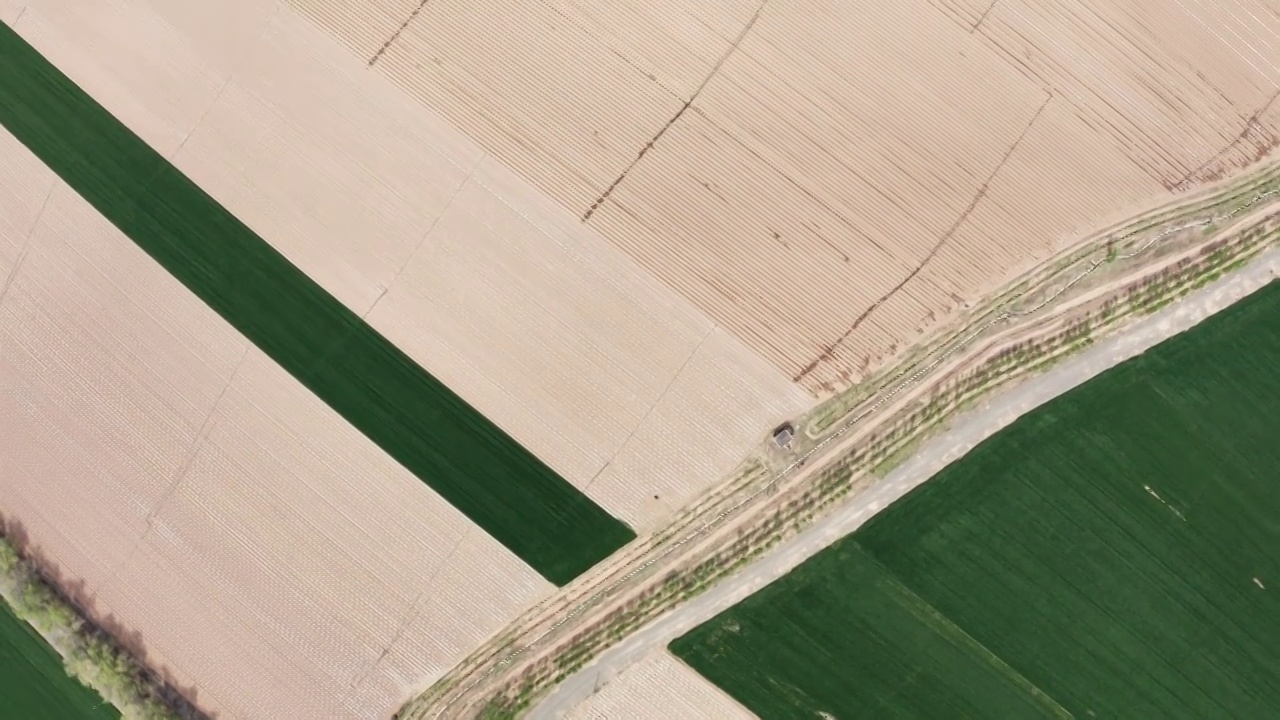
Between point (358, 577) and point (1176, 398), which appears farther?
point (358, 577)

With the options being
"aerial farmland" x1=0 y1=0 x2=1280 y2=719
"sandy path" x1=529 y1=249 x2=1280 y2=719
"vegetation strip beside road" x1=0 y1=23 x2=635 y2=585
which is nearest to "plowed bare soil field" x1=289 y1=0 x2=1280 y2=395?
"aerial farmland" x1=0 y1=0 x2=1280 y2=719

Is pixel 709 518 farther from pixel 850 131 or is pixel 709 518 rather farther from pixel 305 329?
pixel 305 329

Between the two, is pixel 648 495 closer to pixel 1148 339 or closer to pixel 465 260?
pixel 465 260

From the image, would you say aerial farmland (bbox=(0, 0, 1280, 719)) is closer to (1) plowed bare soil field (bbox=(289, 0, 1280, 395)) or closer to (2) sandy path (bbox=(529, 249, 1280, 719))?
(1) plowed bare soil field (bbox=(289, 0, 1280, 395))

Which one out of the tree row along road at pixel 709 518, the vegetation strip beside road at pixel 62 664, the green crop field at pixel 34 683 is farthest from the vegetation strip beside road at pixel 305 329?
the green crop field at pixel 34 683

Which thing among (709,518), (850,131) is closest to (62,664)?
(709,518)

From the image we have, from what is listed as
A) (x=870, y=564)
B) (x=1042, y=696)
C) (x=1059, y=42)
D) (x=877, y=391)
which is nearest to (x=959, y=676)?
(x=1042, y=696)

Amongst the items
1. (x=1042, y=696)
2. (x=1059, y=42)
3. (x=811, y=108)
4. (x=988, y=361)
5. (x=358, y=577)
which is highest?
(x=1059, y=42)
